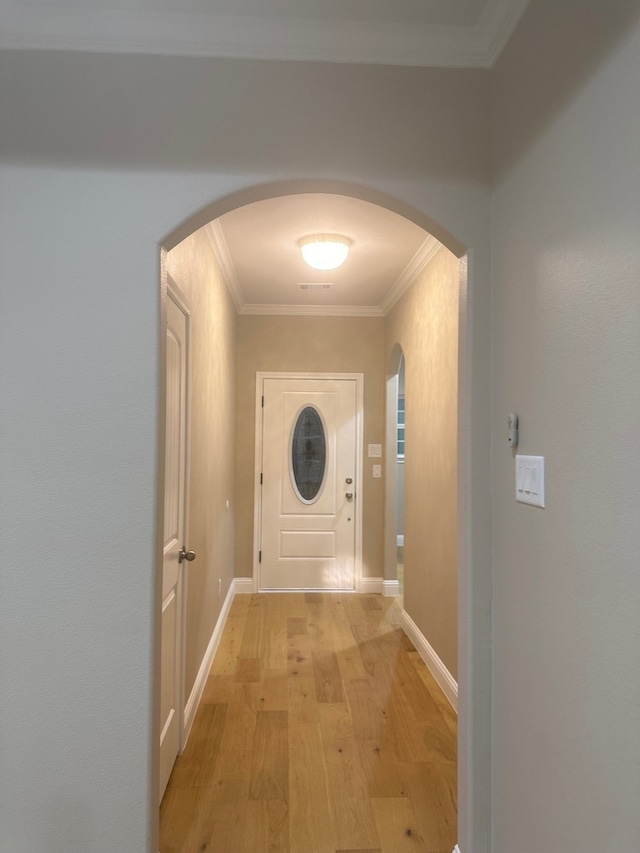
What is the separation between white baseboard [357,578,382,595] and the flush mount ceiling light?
118 inches

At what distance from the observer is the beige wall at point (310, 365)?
5.34 m

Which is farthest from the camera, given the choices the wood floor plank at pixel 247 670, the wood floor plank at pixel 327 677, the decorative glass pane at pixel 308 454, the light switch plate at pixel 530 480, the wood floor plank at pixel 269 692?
the decorative glass pane at pixel 308 454

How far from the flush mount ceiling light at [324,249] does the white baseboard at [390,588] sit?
9.87 feet

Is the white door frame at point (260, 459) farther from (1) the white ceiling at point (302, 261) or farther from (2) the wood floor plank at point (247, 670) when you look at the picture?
(2) the wood floor plank at point (247, 670)

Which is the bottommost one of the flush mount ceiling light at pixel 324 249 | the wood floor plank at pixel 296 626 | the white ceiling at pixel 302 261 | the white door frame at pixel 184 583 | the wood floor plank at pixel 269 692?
the wood floor plank at pixel 296 626

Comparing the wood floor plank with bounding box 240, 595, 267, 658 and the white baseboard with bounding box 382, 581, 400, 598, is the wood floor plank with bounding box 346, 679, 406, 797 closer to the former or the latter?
the wood floor plank with bounding box 240, 595, 267, 658

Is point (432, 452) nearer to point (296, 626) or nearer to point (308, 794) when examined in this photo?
point (296, 626)

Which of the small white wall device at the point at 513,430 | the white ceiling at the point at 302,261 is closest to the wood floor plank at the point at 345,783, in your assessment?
the small white wall device at the point at 513,430

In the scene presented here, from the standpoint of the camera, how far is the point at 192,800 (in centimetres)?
225

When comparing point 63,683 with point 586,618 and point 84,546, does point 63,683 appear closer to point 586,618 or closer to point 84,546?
point 84,546

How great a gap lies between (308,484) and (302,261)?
7.14 feet

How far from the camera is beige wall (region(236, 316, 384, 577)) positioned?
210 inches

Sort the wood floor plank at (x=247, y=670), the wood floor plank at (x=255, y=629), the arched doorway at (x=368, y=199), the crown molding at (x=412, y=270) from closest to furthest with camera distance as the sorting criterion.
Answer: the arched doorway at (x=368, y=199) → the wood floor plank at (x=247, y=670) → the crown molding at (x=412, y=270) → the wood floor plank at (x=255, y=629)

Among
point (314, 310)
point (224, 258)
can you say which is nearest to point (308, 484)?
→ point (314, 310)
